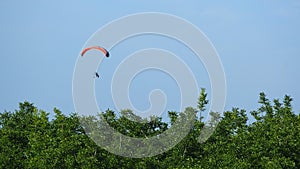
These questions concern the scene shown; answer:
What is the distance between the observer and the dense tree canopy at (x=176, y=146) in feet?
113

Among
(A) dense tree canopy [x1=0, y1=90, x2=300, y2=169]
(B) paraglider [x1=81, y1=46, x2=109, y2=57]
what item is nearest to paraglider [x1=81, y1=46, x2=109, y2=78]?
(B) paraglider [x1=81, y1=46, x2=109, y2=57]

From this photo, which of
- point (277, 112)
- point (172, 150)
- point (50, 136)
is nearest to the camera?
point (172, 150)

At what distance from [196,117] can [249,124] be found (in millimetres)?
3875

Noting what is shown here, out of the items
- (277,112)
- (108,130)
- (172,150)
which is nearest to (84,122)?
(108,130)

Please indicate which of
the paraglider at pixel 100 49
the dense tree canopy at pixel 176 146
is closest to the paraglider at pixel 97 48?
the paraglider at pixel 100 49

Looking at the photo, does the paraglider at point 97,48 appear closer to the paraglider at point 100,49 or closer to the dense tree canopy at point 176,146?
the paraglider at point 100,49

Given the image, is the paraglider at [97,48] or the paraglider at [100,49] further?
the paraglider at [97,48]

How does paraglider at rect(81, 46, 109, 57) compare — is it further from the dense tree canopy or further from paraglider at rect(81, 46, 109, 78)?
the dense tree canopy

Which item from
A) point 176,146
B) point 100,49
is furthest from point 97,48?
point 176,146

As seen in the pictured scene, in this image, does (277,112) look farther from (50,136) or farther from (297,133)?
(50,136)

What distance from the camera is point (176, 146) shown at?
37.3 meters

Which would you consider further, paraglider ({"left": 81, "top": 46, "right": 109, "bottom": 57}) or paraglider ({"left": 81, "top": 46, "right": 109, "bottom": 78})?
paraglider ({"left": 81, "top": 46, "right": 109, "bottom": 78})

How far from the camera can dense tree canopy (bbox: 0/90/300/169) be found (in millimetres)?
34531

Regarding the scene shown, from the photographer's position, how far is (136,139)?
38.3m
